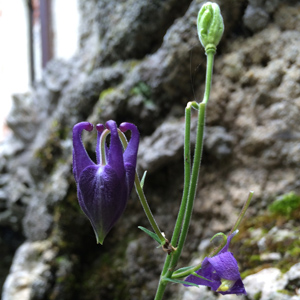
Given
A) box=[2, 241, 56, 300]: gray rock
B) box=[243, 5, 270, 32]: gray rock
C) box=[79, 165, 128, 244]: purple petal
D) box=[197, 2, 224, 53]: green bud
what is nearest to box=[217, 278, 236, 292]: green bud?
box=[79, 165, 128, 244]: purple petal

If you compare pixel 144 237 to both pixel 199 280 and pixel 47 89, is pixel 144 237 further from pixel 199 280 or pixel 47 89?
pixel 47 89

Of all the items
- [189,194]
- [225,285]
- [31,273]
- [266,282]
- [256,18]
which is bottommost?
[31,273]

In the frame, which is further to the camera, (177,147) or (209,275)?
(177,147)

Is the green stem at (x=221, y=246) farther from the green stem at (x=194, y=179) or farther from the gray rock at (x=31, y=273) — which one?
the gray rock at (x=31, y=273)

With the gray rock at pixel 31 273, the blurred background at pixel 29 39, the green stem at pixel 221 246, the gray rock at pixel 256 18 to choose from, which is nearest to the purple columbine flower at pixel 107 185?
the green stem at pixel 221 246

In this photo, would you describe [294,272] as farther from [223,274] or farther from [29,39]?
[29,39]

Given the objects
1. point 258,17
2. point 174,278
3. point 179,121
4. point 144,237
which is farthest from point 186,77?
point 174,278

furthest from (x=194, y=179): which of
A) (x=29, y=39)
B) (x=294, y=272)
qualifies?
(x=29, y=39)
